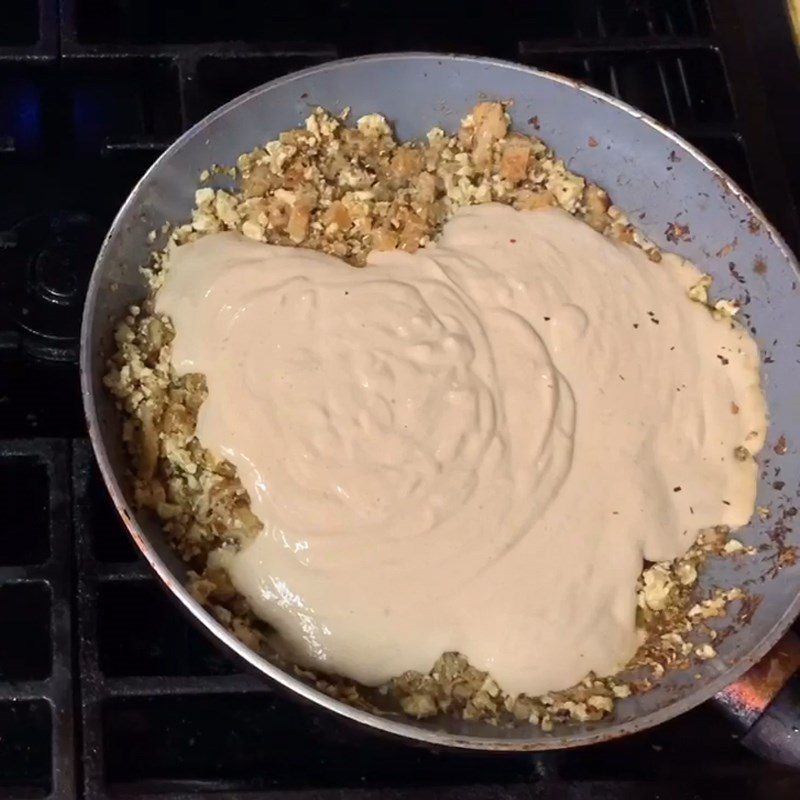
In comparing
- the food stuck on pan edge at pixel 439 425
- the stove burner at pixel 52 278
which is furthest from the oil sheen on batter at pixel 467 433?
the stove burner at pixel 52 278

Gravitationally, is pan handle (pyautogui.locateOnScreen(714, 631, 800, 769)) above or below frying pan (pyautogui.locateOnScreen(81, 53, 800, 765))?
below

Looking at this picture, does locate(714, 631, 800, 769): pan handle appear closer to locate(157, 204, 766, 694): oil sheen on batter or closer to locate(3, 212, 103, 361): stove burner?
locate(157, 204, 766, 694): oil sheen on batter

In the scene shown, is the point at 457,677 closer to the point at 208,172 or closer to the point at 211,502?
the point at 211,502

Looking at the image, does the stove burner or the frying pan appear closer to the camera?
the frying pan

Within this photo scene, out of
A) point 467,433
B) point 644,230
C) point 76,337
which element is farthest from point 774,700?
point 76,337

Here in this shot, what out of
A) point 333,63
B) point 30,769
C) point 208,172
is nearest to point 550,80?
point 333,63

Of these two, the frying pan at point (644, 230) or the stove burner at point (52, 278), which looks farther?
the stove burner at point (52, 278)

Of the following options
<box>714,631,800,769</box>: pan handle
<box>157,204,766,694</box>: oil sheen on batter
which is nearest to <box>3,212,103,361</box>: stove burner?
<box>157,204,766,694</box>: oil sheen on batter

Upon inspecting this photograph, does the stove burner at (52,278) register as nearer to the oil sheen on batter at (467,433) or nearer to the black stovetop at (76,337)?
the black stovetop at (76,337)
